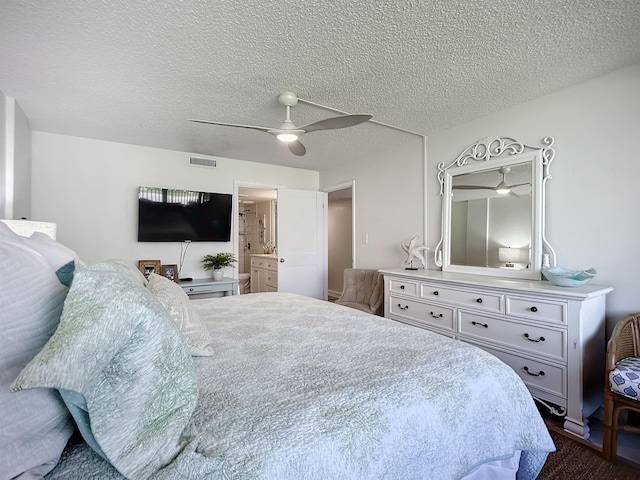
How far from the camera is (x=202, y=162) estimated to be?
423 centimetres

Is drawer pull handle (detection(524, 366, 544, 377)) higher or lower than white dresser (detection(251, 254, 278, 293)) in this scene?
lower

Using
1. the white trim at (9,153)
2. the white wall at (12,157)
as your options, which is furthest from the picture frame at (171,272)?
the white trim at (9,153)

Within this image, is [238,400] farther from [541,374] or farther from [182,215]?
[182,215]

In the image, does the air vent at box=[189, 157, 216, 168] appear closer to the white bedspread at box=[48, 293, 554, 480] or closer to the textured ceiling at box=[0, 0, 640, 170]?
the textured ceiling at box=[0, 0, 640, 170]

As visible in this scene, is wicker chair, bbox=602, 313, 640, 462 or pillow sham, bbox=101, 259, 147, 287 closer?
pillow sham, bbox=101, 259, 147, 287

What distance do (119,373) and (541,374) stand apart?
8.24ft

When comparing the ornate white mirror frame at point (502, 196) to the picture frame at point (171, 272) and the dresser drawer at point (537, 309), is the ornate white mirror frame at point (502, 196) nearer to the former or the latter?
the dresser drawer at point (537, 309)

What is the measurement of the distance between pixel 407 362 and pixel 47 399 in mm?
1107

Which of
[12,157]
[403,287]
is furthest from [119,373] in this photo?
[12,157]

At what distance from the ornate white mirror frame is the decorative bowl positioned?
245 millimetres

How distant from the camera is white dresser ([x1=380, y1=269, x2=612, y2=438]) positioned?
194 centimetres

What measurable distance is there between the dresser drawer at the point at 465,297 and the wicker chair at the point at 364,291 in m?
0.82

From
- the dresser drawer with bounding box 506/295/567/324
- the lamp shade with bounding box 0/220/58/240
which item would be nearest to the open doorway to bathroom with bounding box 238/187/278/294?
the lamp shade with bounding box 0/220/58/240

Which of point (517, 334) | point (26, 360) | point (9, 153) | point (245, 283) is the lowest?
point (245, 283)
